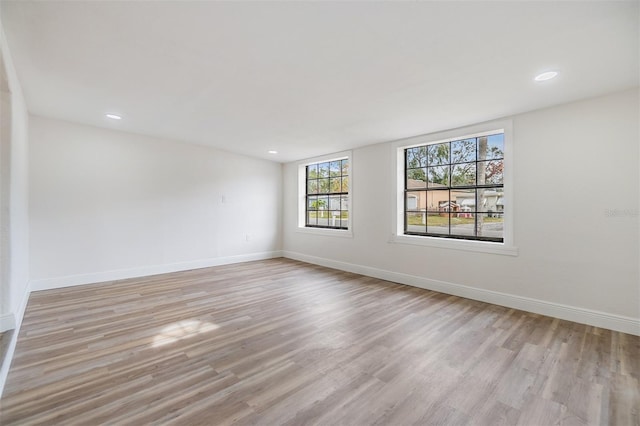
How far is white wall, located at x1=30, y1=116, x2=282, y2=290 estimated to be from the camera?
396 cm

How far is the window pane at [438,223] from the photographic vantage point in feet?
13.7

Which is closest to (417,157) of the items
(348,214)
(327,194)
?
(348,214)

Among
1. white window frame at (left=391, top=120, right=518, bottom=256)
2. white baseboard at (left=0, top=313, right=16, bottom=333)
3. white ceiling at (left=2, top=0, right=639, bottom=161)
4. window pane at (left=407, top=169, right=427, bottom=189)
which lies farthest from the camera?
window pane at (left=407, top=169, right=427, bottom=189)

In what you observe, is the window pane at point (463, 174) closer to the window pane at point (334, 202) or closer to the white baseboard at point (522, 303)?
the white baseboard at point (522, 303)

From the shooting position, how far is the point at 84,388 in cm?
184

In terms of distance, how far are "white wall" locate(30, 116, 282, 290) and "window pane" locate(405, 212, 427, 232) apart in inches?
132

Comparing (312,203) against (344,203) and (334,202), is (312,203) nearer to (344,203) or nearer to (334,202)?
(334,202)

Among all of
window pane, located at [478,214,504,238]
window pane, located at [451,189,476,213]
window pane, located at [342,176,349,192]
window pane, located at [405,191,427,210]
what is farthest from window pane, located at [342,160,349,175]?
window pane, located at [478,214,504,238]

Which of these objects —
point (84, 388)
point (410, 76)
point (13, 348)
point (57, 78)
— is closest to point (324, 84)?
point (410, 76)

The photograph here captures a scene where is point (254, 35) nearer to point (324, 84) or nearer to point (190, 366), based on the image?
point (324, 84)

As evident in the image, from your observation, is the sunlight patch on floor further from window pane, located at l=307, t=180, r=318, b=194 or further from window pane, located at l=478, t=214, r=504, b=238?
window pane, located at l=307, t=180, r=318, b=194

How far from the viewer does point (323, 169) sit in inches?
243

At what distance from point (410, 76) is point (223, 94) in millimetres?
1881

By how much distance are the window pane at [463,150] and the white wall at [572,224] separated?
1.91ft
